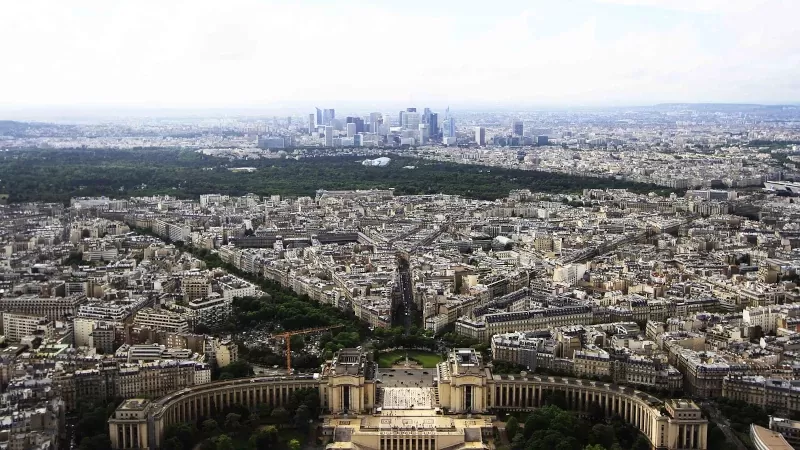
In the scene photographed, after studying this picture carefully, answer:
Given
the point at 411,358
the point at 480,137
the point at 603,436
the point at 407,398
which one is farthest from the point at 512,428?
the point at 480,137

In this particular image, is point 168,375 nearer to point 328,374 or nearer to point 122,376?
point 122,376

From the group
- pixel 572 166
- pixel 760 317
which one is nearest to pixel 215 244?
pixel 760 317

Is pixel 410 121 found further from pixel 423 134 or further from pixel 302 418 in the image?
pixel 302 418

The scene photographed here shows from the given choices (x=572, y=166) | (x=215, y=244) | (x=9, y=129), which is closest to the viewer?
(x=215, y=244)

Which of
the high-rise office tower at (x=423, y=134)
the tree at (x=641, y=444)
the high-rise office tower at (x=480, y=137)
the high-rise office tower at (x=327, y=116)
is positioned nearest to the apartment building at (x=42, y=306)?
the tree at (x=641, y=444)

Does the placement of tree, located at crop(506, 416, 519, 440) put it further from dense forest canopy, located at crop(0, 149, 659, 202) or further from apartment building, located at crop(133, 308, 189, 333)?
dense forest canopy, located at crop(0, 149, 659, 202)
